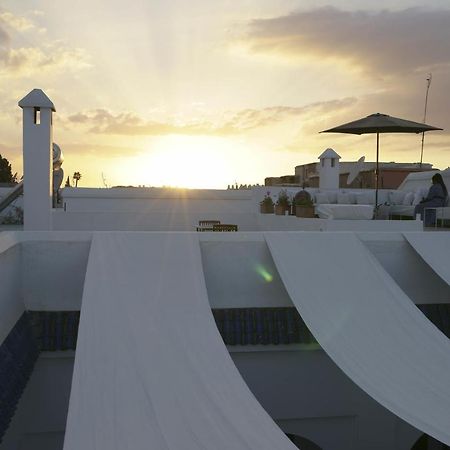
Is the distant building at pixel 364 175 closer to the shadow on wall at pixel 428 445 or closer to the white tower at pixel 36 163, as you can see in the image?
the white tower at pixel 36 163

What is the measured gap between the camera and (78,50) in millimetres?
10281

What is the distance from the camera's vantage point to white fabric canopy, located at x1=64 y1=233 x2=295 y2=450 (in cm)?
259

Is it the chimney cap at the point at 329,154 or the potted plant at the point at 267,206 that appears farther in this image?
the chimney cap at the point at 329,154

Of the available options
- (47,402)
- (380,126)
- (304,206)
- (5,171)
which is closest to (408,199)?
(380,126)

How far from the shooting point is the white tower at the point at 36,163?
7.57m

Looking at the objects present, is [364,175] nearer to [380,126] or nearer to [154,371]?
[380,126]

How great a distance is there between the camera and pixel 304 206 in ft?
32.8

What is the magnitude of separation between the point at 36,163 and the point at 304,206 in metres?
5.16

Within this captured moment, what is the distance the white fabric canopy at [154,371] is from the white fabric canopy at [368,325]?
0.93 meters

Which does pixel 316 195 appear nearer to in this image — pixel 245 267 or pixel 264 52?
pixel 264 52

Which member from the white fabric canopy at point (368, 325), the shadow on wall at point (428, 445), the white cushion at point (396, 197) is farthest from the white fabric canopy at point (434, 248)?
the white cushion at point (396, 197)

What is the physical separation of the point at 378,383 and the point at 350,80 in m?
12.6

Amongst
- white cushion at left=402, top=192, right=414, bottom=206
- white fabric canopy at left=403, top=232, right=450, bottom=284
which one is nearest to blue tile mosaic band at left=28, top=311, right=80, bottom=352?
white fabric canopy at left=403, top=232, right=450, bottom=284

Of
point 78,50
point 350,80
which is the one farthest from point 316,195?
point 78,50
